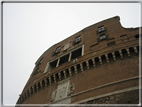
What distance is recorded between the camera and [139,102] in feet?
28.2

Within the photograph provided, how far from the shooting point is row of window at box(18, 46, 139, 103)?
12217mm

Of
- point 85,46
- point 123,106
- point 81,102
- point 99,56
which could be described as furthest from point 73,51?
point 123,106

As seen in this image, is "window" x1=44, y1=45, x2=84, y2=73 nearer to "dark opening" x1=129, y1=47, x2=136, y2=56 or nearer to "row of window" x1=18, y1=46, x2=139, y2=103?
"row of window" x1=18, y1=46, x2=139, y2=103

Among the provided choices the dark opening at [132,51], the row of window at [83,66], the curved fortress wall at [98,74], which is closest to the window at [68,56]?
the curved fortress wall at [98,74]

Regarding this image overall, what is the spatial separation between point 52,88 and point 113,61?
5956mm

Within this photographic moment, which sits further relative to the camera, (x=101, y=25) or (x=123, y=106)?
(x=101, y=25)

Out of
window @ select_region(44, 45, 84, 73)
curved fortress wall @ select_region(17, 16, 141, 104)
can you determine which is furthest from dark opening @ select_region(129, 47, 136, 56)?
window @ select_region(44, 45, 84, 73)

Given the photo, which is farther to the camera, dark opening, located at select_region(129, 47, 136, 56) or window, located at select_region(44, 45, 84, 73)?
window, located at select_region(44, 45, 84, 73)

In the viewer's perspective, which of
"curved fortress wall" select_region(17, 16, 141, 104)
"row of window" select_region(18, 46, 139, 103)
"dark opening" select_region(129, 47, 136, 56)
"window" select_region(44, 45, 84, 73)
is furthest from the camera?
"window" select_region(44, 45, 84, 73)

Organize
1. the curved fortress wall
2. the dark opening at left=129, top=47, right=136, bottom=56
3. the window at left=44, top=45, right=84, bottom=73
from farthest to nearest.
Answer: the window at left=44, top=45, right=84, bottom=73
the dark opening at left=129, top=47, right=136, bottom=56
the curved fortress wall

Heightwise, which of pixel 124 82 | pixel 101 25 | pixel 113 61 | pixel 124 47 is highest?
pixel 101 25

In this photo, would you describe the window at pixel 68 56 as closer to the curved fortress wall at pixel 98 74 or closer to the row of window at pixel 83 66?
the curved fortress wall at pixel 98 74

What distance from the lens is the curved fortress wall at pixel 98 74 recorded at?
9867 millimetres

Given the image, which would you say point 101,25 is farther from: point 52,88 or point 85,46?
point 52,88
